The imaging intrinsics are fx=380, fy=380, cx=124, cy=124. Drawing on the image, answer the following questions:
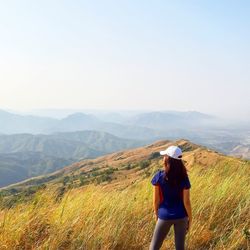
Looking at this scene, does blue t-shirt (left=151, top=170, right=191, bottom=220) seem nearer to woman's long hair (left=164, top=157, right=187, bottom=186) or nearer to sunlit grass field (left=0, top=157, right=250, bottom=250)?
woman's long hair (left=164, top=157, right=187, bottom=186)

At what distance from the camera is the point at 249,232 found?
243 inches

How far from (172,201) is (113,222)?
1.26 metres

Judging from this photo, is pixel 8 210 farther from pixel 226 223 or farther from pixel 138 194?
pixel 226 223

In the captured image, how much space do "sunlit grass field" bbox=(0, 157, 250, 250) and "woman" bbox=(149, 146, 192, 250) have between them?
0.77 metres

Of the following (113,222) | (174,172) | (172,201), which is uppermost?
(174,172)

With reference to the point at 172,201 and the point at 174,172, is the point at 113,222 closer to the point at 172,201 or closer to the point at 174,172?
the point at 172,201

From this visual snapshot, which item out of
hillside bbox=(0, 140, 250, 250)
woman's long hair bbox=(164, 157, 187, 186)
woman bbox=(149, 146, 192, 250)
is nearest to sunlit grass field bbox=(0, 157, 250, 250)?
hillside bbox=(0, 140, 250, 250)

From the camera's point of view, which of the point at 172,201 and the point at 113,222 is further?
the point at 113,222

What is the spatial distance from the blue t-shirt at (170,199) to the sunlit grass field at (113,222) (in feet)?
3.02

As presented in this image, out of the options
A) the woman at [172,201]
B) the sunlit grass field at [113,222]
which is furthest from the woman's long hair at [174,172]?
the sunlit grass field at [113,222]

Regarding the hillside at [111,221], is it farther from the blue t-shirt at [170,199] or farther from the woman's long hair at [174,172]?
the woman's long hair at [174,172]

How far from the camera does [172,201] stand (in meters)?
5.76

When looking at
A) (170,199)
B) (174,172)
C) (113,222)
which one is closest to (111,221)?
(113,222)

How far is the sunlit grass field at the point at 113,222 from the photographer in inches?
236
